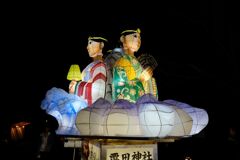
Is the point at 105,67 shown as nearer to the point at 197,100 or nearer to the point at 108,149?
the point at 108,149

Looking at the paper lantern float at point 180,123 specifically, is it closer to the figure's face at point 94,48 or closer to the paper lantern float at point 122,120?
the paper lantern float at point 122,120

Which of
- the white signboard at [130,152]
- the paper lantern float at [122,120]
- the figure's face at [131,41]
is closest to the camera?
the paper lantern float at [122,120]

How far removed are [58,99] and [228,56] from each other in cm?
619

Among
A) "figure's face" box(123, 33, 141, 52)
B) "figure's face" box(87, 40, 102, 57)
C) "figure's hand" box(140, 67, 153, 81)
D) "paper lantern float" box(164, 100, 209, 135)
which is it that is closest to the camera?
"paper lantern float" box(164, 100, 209, 135)

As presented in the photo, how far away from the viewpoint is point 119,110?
15.2 ft

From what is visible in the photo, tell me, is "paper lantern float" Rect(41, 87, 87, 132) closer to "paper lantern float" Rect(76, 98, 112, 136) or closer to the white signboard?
"paper lantern float" Rect(76, 98, 112, 136)

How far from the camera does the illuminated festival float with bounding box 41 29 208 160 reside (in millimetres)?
4648

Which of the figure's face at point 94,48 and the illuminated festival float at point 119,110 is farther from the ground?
the figure's face at point 94,48

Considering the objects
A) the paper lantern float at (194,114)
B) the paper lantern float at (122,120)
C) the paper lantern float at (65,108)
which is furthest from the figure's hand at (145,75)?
the paper lantern float at (122,120)

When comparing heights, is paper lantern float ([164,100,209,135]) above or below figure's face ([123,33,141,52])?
below

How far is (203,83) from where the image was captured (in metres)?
12.9

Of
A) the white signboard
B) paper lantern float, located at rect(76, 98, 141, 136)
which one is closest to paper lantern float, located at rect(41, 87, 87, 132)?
paper lantern float, located at rect(76, 98, 141, 136)

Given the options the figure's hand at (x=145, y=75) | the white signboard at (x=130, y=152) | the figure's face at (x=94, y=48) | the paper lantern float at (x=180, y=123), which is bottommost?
the white signboard at (x=130, y=152)

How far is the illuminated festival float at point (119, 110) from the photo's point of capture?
465 centimetres
